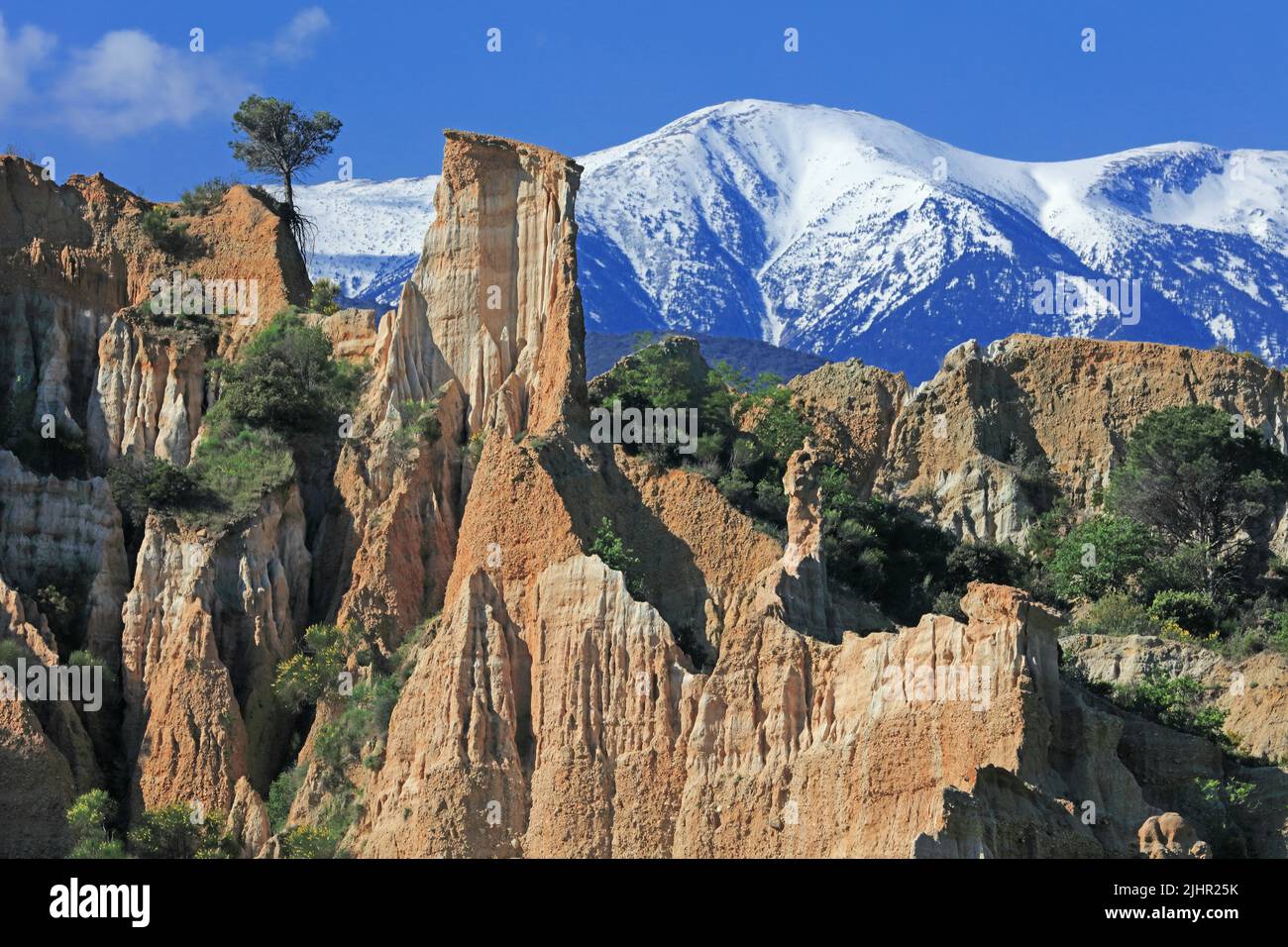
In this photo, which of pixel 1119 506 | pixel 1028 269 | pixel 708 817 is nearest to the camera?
pixel 708 817

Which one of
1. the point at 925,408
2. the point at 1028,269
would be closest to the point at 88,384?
the point at 925,408

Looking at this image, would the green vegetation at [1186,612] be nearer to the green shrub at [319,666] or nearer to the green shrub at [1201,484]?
the green shrub at [1201,484]

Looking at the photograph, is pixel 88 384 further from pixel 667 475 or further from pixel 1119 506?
pixel 1119 506

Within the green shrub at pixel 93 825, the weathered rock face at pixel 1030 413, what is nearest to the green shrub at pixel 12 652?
the green shrub at pixel 93 825

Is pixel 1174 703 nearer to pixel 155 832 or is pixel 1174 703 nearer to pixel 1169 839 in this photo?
pixel 1169 839

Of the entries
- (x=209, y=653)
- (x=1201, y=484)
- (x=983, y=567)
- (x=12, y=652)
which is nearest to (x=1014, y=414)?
(x=1201, y=484)

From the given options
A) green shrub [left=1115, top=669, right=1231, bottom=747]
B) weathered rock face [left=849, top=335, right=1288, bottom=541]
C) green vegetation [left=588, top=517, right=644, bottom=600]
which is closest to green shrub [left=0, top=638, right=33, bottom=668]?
green vegetation [left=588, top=517, right=644, bottom=600]
